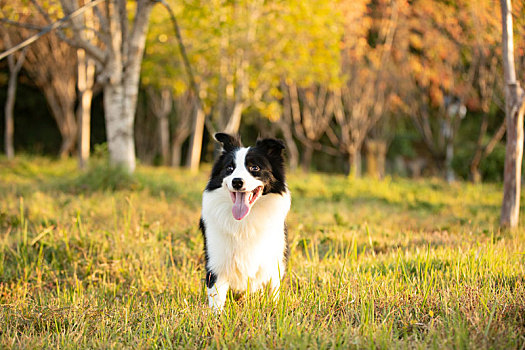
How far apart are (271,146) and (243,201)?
0.59 meters

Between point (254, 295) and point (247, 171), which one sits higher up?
point (247, 171)

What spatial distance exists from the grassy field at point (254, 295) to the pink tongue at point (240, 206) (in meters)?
0.62

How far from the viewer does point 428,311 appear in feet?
10.3

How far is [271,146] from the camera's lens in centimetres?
356

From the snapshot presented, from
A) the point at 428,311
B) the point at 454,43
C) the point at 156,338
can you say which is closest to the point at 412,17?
the point at 454,43

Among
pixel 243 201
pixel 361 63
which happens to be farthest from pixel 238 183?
pixel 361 63

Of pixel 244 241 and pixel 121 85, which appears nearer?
pixel 244 241

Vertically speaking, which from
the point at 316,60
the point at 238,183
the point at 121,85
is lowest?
the point at 238,183

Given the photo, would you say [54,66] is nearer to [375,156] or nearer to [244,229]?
[375,156]

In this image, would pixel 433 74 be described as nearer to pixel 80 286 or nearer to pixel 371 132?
pixel 371 132

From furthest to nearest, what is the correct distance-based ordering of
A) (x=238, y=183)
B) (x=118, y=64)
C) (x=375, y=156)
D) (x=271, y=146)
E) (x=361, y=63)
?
(x=375, y=156) < (x=361, y=63) < (x=118, y=64) < (x=271, y=146) < (x=238, y=183)

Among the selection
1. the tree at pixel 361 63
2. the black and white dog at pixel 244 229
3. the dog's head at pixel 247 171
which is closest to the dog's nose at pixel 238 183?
the dog's head at pixel 247 171

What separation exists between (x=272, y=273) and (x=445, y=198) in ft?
22.3

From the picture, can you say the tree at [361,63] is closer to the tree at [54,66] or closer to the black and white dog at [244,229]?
the tree at [54,66]
